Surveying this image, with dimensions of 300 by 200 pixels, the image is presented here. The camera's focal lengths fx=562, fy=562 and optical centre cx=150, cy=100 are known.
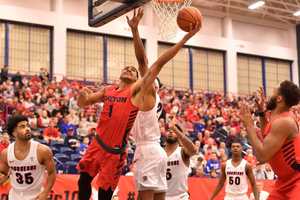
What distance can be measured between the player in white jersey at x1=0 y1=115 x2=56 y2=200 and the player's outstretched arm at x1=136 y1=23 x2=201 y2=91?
65.3 inches

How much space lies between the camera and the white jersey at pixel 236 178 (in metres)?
11.1

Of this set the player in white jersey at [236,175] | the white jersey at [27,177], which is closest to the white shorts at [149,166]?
the white jersey at [27,177]

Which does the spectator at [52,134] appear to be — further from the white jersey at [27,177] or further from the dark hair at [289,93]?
the dark hair at [289,93]

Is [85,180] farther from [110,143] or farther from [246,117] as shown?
[246,117]

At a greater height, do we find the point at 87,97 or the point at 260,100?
the point at 87,97

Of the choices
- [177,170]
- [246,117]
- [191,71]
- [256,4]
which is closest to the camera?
[246,117]

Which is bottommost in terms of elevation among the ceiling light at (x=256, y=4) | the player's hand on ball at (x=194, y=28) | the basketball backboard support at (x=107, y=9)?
the player's hand on ball at (x=194, y=28)

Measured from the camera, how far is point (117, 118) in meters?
6.69

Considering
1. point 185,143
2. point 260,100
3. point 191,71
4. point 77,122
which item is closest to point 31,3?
Answer: point 77,122

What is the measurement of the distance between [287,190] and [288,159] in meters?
0.32

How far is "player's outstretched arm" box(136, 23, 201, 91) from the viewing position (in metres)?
6.15

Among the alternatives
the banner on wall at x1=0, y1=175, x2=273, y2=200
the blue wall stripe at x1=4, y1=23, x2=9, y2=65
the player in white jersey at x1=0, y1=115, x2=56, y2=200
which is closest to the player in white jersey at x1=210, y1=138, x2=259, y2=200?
the banner on wall at x1=0, y1=175, x2=273, y2=200

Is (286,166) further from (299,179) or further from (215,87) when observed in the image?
(215,87)

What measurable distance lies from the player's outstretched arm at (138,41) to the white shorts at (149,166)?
964 mm
